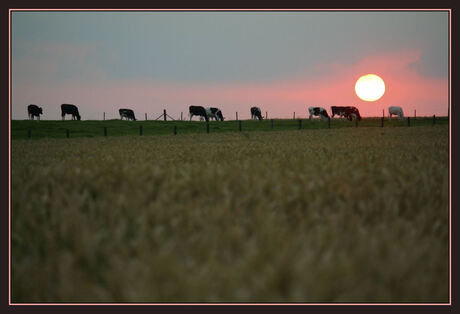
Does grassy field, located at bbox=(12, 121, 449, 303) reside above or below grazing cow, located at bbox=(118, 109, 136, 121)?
below

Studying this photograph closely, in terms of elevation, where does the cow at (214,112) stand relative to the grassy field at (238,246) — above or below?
above

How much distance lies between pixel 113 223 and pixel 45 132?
4003 centimetres

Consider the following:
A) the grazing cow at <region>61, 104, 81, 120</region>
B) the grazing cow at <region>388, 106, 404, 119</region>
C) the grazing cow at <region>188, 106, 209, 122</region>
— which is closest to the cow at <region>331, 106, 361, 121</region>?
the grazing cow at <region>388, 106, 404, 119</region>

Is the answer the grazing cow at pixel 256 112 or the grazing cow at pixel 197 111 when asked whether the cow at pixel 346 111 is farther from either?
the grazing cow at pixel 197 111

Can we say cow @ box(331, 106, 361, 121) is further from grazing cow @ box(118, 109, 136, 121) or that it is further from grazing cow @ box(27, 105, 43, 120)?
grazing cow @ box(27, 105, 43, 120)

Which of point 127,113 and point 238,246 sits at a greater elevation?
point 127,113

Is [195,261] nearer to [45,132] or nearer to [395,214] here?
[395,214]

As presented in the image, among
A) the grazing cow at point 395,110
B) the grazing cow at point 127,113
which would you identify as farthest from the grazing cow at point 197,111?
the grazing cow at point 395,110

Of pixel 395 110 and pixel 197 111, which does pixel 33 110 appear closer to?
pixel 197 111

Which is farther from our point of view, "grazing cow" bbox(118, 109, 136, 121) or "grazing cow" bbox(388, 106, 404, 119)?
"grazing cow" bbox(118, 109, 136, 121)

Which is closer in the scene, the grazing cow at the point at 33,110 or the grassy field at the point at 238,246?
the grassy field at the point at 238,246

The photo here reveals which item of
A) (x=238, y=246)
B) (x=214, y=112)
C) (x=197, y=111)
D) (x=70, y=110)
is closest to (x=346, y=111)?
(x=214, y=112)

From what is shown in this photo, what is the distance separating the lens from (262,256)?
6.40ft

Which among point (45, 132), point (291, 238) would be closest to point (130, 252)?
point (291, 238)
